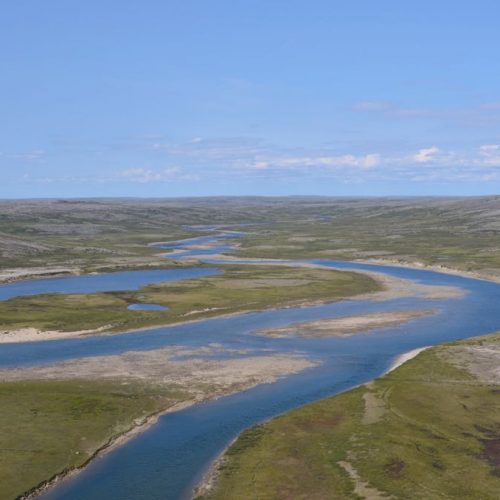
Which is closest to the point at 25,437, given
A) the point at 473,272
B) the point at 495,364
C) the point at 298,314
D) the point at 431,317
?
the point at 495,364

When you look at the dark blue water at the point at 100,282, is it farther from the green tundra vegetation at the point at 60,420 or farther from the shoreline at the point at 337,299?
the green tundra vegetation at the point at 60,420

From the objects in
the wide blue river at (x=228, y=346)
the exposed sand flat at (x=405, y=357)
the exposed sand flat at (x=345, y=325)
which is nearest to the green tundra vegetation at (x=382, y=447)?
the wide blue river at (x=228, y=346)

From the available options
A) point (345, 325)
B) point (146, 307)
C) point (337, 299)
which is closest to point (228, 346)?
point (345, 325)

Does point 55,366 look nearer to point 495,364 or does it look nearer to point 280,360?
point 280,360

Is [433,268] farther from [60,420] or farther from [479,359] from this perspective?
[60,420]

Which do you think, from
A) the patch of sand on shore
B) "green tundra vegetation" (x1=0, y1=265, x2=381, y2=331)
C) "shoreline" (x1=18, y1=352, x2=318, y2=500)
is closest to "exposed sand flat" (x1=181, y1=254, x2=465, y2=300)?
"green tundra vegetation" (x1=0, y1=265, x2=381, y2=331)

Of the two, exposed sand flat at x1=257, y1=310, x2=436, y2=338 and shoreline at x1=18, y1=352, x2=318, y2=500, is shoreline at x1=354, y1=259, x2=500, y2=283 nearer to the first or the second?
exposed sand flat at x1=257, y1=310, x2=436, y2=338
